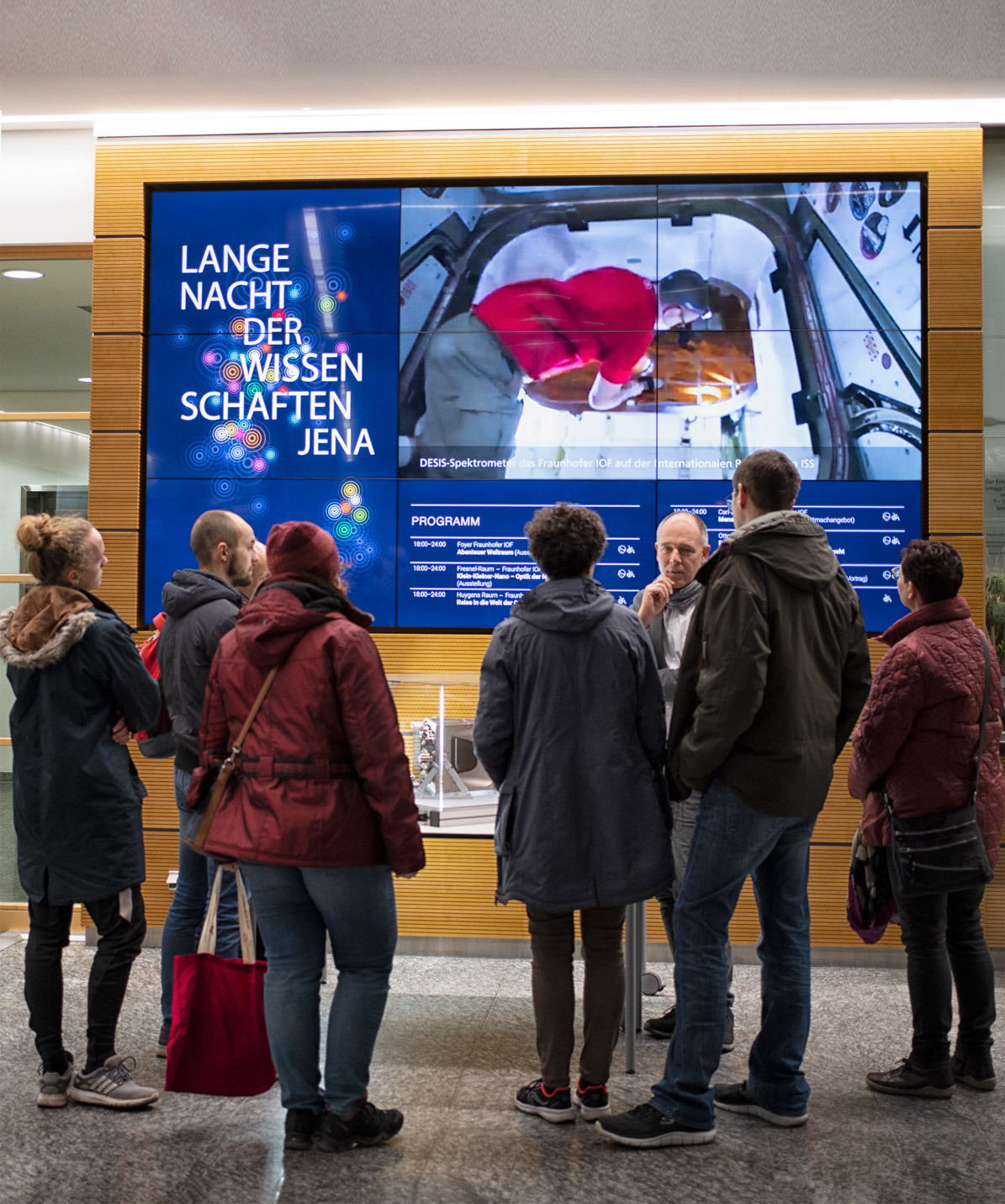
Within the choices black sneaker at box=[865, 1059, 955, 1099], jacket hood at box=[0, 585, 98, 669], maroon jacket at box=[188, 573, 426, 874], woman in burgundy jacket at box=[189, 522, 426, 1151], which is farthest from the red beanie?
black sneaker at box=[865, 1059, 955, 1099]

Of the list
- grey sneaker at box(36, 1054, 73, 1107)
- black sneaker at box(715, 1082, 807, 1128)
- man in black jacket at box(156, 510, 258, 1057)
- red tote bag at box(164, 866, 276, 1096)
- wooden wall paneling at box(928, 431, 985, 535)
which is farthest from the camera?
wooden wall paneling at box(928, 431, 985, 535)

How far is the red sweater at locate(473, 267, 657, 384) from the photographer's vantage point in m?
4.67

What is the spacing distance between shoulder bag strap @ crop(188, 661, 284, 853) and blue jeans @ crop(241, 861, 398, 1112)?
143mm

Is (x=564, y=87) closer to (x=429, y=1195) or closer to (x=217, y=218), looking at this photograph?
(x=217, y=218)

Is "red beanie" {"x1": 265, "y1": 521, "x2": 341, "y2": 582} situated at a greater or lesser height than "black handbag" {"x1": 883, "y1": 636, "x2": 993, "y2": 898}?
greater

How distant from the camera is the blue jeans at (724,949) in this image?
273 cm

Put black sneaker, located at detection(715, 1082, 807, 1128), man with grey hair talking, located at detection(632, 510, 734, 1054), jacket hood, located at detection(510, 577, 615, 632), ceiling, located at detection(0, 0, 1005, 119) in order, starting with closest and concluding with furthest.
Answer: jacket hood, located at detection(510, 577, 615, 632)
black sneaker, located at detection(715, 1082, 807, 1128)
man with grey hair talking, located at detection(632, 510, 734, 1054)
ceiling, located at detection(0, 0, 1005, 119)

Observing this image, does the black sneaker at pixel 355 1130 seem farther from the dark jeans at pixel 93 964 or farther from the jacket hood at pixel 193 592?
the jacket hood at pixel 193 592

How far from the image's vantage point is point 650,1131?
2.77 m

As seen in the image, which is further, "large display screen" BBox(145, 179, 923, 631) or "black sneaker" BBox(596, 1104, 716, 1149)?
"large display screen" BBox(145, 179, 923, 631)

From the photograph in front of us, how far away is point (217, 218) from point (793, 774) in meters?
3.59

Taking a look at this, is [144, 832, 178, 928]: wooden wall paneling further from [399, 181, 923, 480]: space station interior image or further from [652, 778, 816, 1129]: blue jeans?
[652, 778, 816, 1129]: blue jeans

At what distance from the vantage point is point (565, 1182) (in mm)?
2619

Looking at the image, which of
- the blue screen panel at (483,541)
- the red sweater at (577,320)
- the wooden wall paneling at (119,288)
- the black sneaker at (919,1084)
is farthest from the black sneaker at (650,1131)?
the wooden wall paneling at (119,288)
